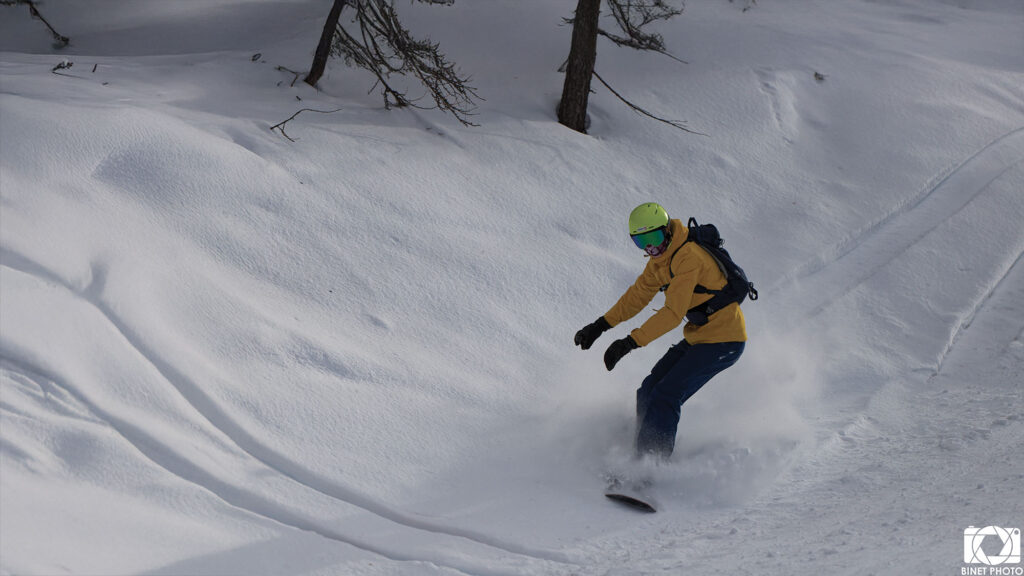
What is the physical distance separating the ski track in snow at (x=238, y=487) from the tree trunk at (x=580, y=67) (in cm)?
564

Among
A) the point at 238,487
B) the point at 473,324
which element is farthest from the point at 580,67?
the point at 238,487

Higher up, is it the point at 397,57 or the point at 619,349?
the point at 397,57

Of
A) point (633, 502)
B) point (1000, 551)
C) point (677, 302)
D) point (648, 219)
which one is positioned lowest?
point (1000, 551)

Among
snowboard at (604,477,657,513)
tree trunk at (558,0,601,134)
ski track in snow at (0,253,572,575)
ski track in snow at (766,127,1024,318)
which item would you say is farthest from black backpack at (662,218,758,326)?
tree trunk at (558,0,601,134)

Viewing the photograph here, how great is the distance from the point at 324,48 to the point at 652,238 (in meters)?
5.58

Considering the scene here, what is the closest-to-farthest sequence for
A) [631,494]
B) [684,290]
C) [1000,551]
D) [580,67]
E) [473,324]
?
[1000,551] < [684,290] < [631,494] < [473,324] < [580,67]

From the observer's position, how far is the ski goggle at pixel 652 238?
15.6 feet

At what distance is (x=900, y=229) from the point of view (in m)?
8.29

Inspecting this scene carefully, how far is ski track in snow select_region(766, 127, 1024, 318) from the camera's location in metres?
7.44

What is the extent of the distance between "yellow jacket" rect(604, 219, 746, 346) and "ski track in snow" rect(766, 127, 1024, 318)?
2470 millimetres

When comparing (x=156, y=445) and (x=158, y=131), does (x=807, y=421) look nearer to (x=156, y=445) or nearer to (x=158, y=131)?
(x=156, y=445)

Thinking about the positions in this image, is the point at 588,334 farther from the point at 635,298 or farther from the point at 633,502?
the point at 633,502

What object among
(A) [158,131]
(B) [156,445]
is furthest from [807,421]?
(A) [158,131]

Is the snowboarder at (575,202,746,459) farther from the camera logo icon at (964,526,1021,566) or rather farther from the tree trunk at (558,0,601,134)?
the tree trunk at (558,0,601,134)
